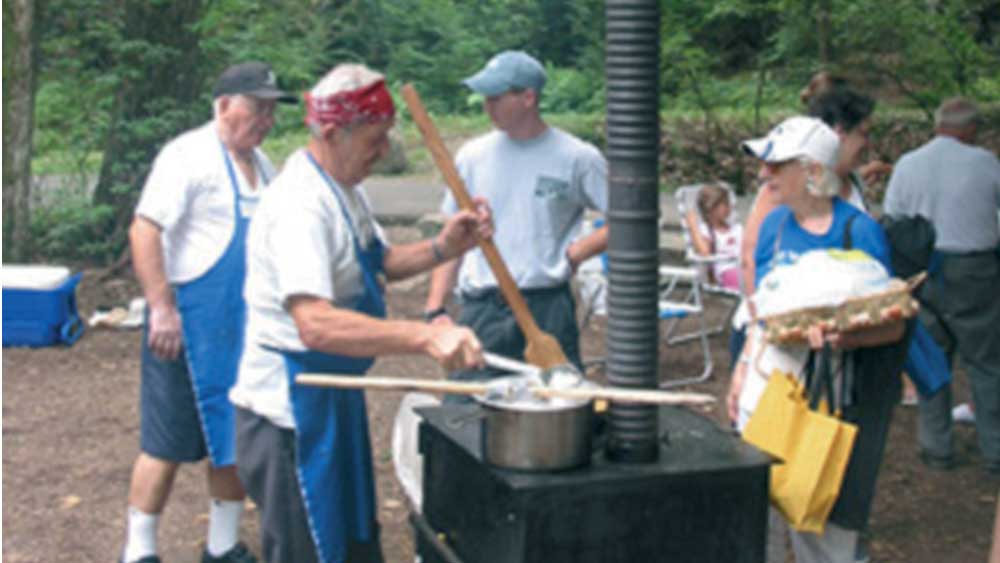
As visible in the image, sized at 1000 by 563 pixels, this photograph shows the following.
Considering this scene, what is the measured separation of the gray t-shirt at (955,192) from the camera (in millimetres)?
6746

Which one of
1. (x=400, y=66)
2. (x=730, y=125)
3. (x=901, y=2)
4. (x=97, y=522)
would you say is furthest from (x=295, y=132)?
(x=97, y=522)

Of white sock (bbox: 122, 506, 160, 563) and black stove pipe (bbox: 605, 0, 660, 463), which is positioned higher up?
black stove pipe (bbox: 605, 0, 660, 463)

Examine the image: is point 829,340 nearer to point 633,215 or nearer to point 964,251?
point 633,215

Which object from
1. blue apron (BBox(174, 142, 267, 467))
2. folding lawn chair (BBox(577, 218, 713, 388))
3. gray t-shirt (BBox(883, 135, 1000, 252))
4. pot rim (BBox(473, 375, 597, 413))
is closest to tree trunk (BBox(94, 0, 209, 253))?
folding lawn chair (BBox(577, 218, 713, 388))

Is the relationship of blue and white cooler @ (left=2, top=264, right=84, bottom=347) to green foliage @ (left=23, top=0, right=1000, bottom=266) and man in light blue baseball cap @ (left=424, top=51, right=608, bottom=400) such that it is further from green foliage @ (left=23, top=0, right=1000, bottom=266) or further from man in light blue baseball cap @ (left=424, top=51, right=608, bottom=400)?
man in light blue baseball cap @ (left=424, top=51, right=608, bottom=400)

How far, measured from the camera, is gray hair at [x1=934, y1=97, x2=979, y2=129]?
6.82 m

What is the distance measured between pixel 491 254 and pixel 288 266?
0.75 m

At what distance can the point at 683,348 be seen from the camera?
364 inches

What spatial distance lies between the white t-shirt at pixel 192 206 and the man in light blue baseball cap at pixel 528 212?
3.04 feet

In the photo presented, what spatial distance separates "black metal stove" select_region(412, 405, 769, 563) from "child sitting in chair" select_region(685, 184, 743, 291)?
19.4 ft

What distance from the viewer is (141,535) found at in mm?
4910

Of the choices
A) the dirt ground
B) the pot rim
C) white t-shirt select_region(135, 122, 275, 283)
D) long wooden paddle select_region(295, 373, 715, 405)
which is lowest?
the dirt ground

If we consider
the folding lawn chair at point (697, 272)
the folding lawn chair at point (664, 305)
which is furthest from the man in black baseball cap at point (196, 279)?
the folding lawn chair at point (697, 272)

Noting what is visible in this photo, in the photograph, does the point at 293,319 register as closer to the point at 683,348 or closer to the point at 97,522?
the point at 97,522
